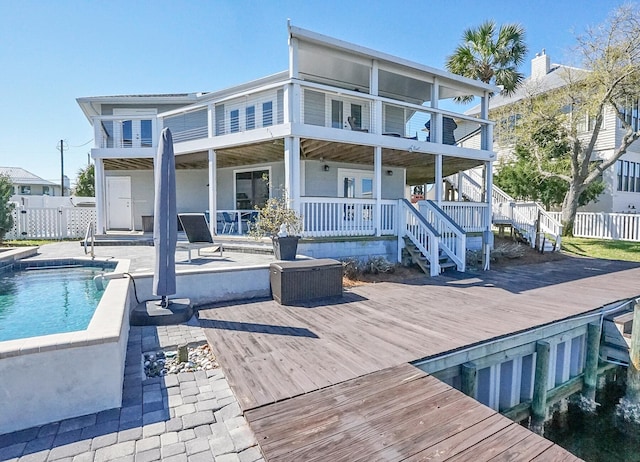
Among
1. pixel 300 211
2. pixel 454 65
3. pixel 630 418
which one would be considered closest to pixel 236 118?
pixel 300 211

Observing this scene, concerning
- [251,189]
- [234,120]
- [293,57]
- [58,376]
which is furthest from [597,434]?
[234,120]

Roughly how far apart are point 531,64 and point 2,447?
104ft

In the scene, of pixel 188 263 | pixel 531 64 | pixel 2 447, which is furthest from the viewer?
pixel 531 64

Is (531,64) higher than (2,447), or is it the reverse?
(531,64)

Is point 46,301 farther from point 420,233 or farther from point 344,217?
point 420,233

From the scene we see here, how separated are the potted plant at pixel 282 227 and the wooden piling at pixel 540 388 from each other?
450 centimetres

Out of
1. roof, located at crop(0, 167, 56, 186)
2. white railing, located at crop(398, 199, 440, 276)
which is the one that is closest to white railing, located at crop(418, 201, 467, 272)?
white railing, located at crop(398, 199, 440, 276)

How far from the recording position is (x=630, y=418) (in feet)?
17.3

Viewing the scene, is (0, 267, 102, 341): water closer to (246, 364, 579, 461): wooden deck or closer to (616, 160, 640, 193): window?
(246, 364, 579, 461): wooden deck

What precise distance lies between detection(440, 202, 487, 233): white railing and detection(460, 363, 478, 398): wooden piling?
25.0 feet

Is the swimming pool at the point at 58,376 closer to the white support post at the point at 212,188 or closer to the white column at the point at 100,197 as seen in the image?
the white support post at the point at 212,188

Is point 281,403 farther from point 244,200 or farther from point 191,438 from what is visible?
point 244,200

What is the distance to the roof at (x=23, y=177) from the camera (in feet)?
125

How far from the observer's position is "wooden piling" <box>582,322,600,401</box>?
18.6ft
